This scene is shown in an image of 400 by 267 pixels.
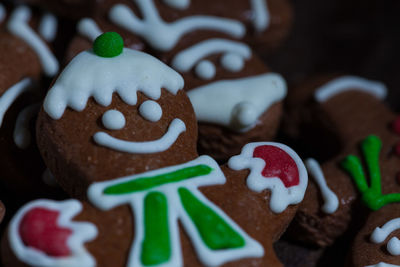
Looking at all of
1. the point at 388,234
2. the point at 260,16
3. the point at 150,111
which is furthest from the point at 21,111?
the point at 388,234

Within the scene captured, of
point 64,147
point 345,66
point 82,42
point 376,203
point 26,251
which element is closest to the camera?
point 26,251

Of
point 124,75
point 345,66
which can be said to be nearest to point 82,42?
point 124,75

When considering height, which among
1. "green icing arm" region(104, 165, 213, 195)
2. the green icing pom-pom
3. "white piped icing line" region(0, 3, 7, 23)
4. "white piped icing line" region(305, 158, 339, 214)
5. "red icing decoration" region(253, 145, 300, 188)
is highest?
the green icing pom-pom

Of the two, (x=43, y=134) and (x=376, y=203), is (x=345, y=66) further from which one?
(x=43, y=134)

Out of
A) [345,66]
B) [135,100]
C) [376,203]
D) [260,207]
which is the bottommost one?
[345,66]

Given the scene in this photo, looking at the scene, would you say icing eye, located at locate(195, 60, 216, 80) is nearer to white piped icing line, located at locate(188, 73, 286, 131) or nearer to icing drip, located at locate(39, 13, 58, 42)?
white piped icing line, located at locate(188, 73, 286, 131)

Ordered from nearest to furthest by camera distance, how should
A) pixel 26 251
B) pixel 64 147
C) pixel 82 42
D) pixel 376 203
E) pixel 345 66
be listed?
pixel 26 251
pixel 64 147
pixel 376 203
pixel 82 42
pixel 345 66

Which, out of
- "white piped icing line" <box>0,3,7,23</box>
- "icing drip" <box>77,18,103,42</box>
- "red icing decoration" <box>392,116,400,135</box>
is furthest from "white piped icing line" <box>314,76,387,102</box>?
"white piped icing line" <box>0,3,7,23</box>
